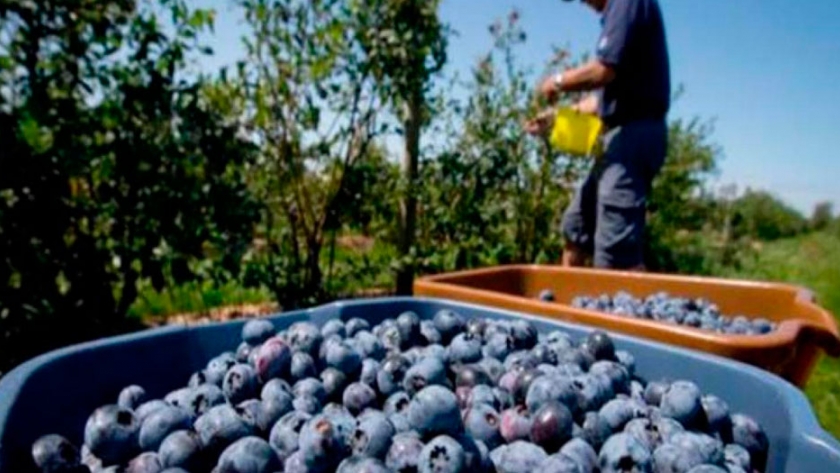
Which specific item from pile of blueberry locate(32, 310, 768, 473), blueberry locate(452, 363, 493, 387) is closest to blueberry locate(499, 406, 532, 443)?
pile of blueberry locate(32, 310, 768, 473)

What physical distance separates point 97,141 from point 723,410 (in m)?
2.24

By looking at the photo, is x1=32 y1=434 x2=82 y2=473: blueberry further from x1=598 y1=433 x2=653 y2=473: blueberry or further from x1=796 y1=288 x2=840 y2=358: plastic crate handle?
x1=796 y1=288 x2=840 y2=358: plastic crate handle

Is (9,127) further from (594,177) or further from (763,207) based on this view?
(763,207)

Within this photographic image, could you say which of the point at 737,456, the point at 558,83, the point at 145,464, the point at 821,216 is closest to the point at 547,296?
the point at 558,83

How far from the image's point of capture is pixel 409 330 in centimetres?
103

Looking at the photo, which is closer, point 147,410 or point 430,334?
point 147,410

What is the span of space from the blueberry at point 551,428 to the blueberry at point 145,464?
1.23ft

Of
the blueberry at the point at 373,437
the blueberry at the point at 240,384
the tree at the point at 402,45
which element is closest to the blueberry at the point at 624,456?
the blueberry at the point at 373,437

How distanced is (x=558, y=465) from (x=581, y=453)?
A: 0.20ft

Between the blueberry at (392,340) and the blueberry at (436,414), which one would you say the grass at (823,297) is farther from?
the blueberry at (436,414)

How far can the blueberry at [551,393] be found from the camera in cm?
75

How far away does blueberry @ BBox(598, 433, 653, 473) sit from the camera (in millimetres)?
661

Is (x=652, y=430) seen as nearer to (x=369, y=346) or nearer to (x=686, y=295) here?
(x=369, y=346)

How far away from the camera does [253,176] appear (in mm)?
3641
